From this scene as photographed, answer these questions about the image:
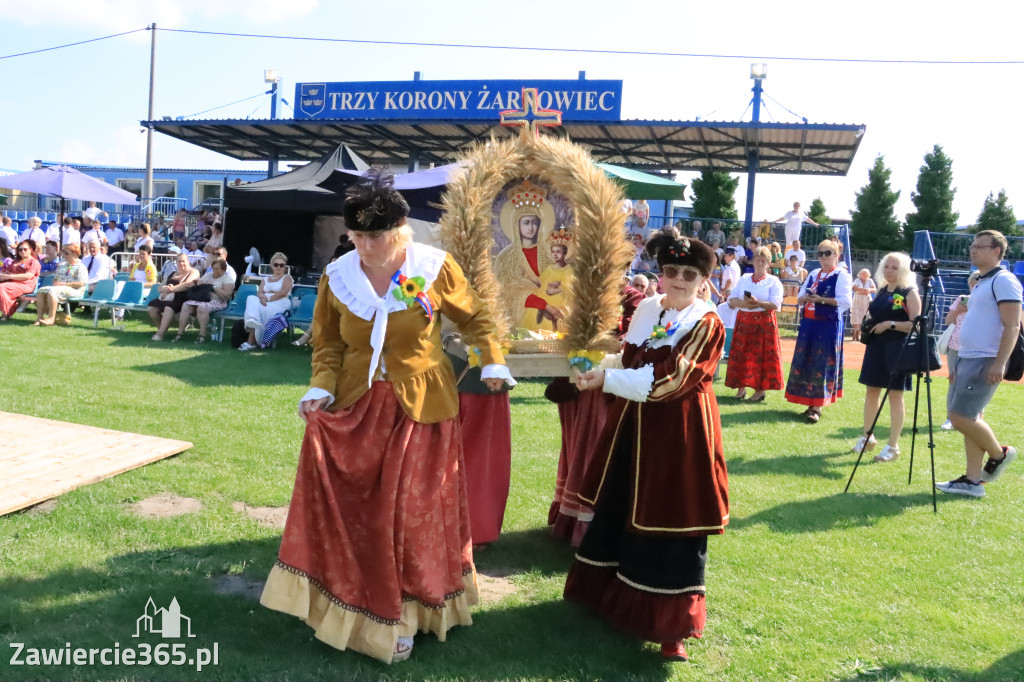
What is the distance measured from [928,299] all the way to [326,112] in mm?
20020

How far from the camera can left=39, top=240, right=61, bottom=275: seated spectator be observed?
15531 mm

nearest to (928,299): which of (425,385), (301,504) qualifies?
(425,385)

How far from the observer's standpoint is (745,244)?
20.5 meters

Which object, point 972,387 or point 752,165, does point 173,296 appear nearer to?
point 972,387

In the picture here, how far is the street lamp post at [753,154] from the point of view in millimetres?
20750

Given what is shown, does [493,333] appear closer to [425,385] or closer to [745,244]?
[425,385]

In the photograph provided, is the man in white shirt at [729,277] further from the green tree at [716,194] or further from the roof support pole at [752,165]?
the green tree at [716,194]

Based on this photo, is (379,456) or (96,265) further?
(96,265)

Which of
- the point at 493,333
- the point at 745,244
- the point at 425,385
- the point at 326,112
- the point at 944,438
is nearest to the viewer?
the point at 425,385

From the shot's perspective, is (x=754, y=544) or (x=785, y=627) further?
(x=754, y=544)

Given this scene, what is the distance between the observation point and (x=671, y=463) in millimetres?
3885

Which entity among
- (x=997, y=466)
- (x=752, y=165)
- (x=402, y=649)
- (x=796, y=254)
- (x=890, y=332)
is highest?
(x=752, y=165)

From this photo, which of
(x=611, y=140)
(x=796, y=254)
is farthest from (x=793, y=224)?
(x=611, y=140)

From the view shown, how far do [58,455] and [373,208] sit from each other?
12.6 ft
